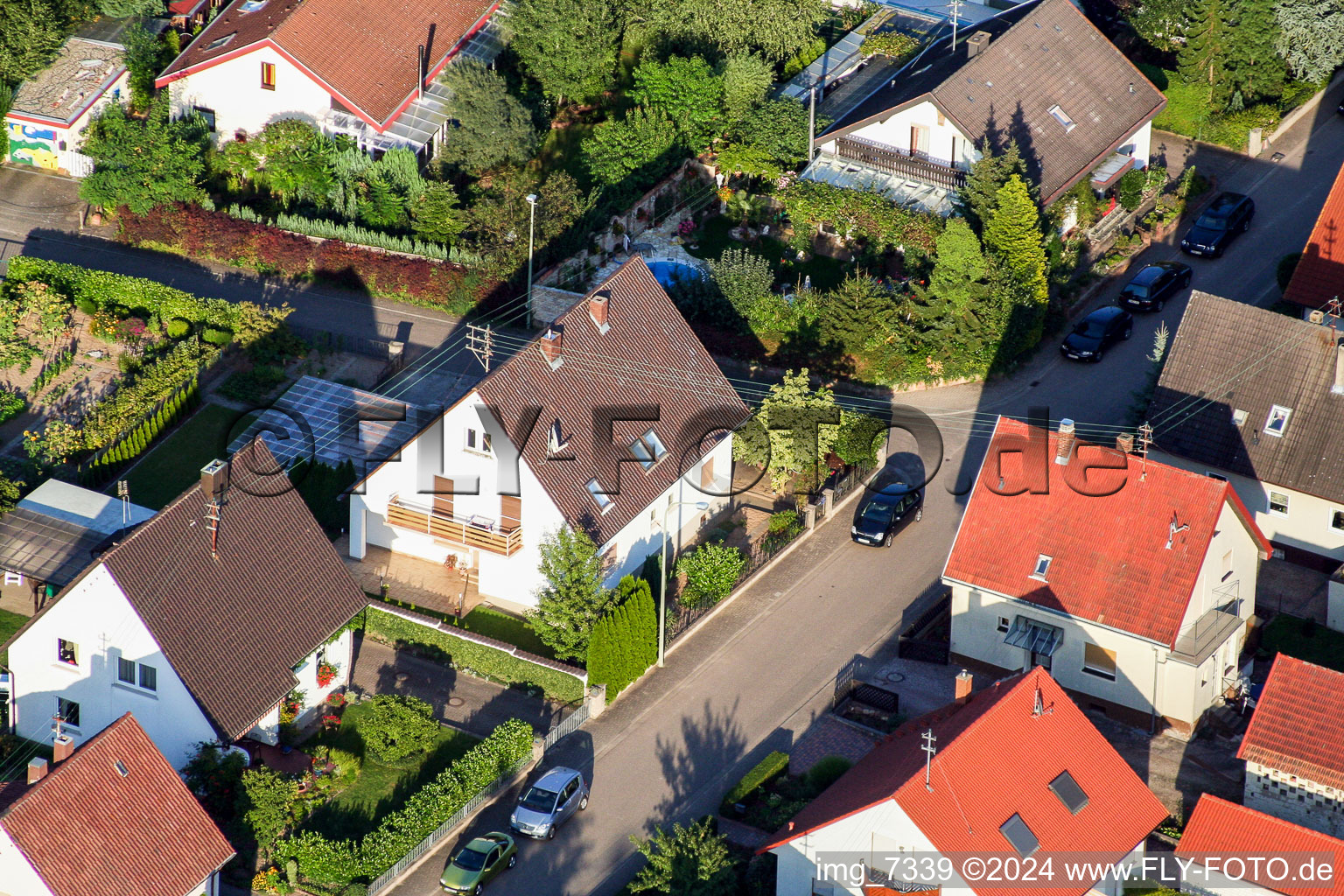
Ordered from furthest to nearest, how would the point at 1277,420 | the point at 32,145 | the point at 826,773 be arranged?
the point at 32,145 < the point at 1277,420 < the point at 826,773

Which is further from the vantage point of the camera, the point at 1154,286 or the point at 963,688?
the point at 1154,286

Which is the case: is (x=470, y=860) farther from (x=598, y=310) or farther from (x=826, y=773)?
(x=598, y=310)

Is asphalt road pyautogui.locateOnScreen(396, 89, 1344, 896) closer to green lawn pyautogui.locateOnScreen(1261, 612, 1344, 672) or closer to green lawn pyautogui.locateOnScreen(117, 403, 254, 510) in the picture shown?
green lawn pyautogui.locateOnScreen(1261, 612, 1344, 672)

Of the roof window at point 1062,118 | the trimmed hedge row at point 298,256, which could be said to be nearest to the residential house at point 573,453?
the trimmed hedge row at point 298,256

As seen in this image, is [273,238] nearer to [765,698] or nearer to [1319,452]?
[765,698]

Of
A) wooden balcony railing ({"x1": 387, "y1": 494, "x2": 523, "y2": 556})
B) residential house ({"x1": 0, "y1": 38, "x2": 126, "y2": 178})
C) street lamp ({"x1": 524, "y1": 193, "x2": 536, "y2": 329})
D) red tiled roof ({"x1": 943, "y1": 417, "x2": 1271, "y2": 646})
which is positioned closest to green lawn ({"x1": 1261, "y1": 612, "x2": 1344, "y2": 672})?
red tiled roof ({"x1": 943, "y1": 417, "x2": 1271, "y2": 646})

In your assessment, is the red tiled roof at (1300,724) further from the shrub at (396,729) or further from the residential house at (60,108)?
the residential house at (60,108)

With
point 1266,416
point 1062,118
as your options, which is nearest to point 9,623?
point 1266,416
